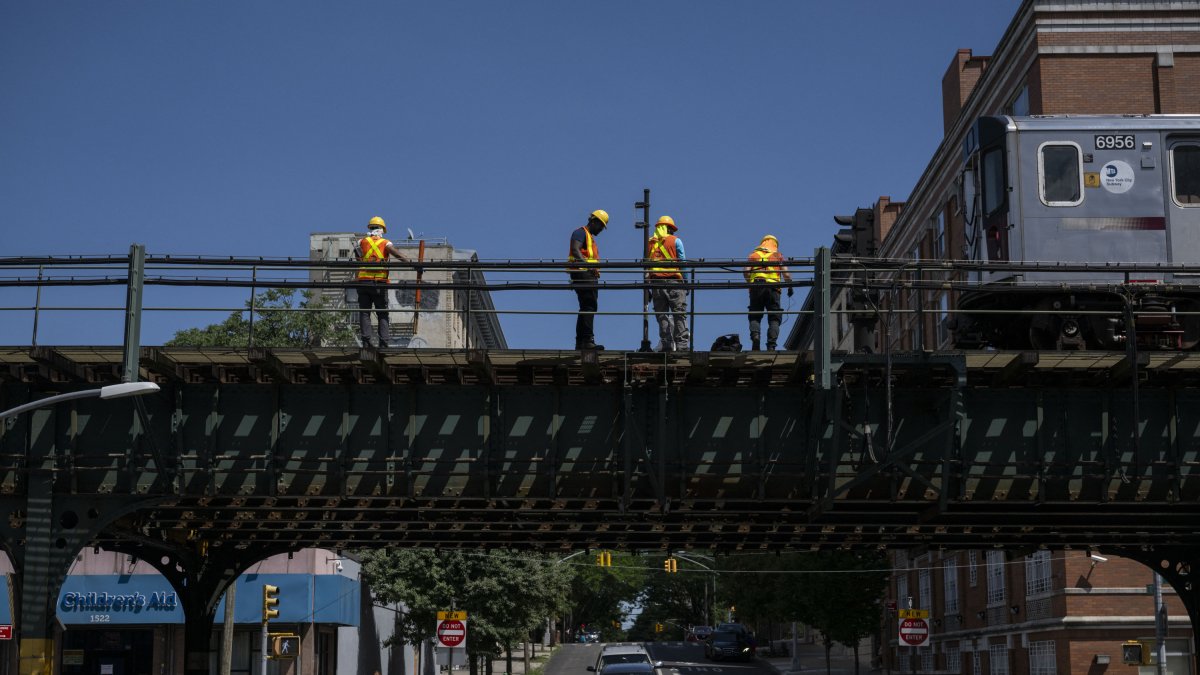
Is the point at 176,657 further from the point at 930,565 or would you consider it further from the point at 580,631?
the point at 580,631

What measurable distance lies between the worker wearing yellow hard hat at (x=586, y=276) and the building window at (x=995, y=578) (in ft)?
107

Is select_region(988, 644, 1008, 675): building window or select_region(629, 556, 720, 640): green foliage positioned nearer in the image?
select_region(988, 644, 1008, 675): building window

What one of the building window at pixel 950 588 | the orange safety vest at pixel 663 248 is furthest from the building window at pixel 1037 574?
the orange safety vest at pixel 663 248

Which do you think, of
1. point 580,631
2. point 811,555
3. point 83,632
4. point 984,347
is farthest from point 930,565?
point 580,631

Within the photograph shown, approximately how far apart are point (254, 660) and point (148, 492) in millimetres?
25094

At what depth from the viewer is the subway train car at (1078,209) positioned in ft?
73.8

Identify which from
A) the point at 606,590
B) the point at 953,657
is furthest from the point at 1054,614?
the point at 606,590

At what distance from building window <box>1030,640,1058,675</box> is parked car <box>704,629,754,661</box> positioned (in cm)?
2755

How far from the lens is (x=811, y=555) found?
2205 inches

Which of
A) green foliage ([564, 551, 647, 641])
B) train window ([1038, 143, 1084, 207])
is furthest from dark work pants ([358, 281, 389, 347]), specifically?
green foliage ([564, 551, 647, 641])

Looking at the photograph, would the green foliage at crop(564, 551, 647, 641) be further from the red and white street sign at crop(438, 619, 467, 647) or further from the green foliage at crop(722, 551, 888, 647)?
the red and white street sign at crop(438, 619, 467, 647)

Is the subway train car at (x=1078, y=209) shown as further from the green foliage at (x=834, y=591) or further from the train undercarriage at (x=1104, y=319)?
the green foliage at (x=834, y=591)

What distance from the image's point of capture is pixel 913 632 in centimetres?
3988

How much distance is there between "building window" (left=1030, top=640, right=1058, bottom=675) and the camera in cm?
4328
